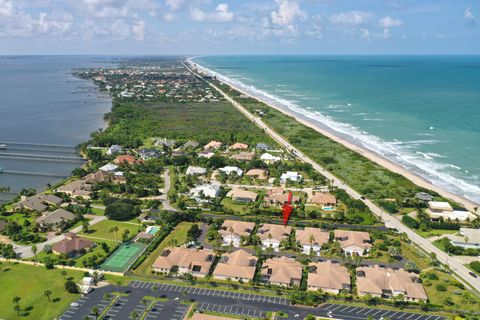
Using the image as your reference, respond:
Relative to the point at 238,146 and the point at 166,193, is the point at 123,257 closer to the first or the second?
the point at 166,193

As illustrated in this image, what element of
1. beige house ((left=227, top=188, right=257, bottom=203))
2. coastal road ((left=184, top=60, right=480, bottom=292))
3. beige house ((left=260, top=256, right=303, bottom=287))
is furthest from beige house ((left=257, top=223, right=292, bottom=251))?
coastal road ((left=184, top=60, right=480, bottom=292))

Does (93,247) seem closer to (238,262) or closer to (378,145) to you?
(238,262)

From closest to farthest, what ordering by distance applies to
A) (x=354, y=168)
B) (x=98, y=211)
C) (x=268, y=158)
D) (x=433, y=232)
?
(x=433, y=232), (x=98, y=211), (x=354, y=168), (x=268, y=158)

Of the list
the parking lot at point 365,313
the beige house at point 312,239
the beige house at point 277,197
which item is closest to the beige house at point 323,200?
the beige house at point 277,197

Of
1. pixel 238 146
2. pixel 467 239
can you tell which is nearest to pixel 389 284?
pixel 467 239

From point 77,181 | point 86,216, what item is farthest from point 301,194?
point 77,181
